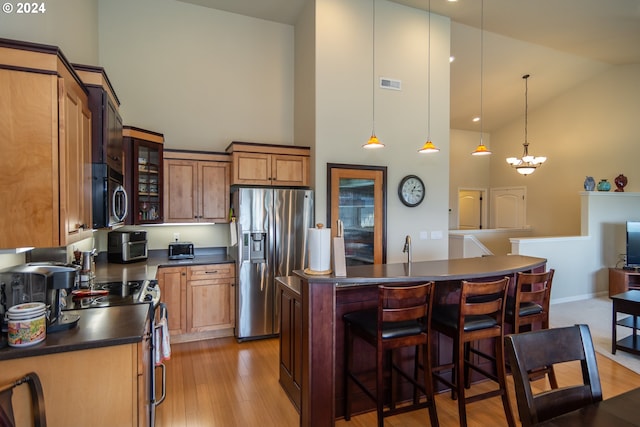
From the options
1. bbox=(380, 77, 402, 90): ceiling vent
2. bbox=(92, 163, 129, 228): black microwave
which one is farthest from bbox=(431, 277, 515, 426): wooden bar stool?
bbox=(380, 77, 402, 90): ceiling vent

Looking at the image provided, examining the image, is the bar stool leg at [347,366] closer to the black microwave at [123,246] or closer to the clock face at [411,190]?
the clock face at [411,190]

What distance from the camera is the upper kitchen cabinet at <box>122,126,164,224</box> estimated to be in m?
3.99

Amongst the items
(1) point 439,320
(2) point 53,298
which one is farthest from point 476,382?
(2) point 53,298

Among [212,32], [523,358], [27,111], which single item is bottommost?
[523,358]

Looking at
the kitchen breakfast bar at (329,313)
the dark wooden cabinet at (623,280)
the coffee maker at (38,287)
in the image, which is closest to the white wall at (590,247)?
the dark wooden cabinet at (623,280)

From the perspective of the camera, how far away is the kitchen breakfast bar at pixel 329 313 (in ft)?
8.02

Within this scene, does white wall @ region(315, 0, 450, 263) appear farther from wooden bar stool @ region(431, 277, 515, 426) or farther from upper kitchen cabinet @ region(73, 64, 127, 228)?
upper kitchen cabinet @ region(73, 64, 127, 228)

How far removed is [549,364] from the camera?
1485 millimetres

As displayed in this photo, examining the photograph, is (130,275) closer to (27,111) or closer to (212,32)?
(27,111)

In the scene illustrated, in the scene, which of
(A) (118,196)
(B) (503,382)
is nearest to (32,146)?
(A) (118,196)

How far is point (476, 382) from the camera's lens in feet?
10.7

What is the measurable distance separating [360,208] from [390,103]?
157 cm

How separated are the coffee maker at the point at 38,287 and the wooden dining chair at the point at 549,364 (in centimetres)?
219

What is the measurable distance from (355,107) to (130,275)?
3.39 m
